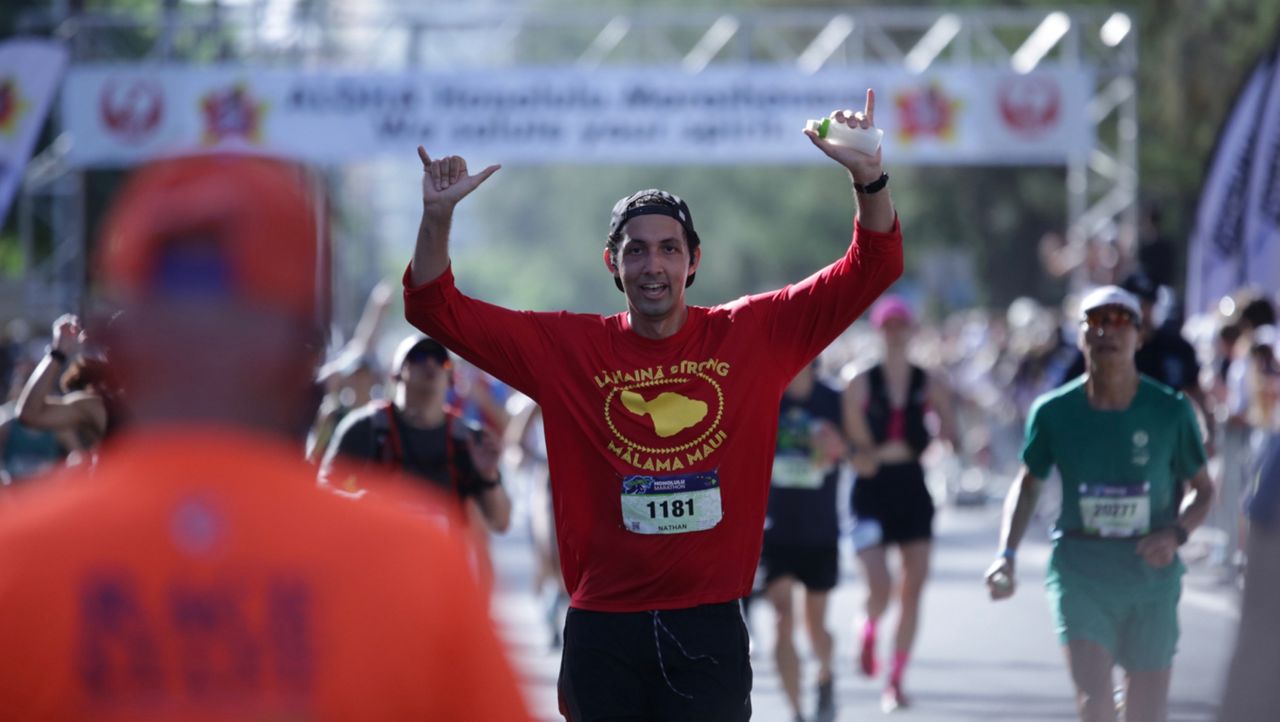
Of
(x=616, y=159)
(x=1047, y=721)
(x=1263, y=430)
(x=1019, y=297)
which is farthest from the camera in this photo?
(x=1019, y=297)

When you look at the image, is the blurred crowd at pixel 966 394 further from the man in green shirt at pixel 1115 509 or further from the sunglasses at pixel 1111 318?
the sunglasses at pixel 1111 318

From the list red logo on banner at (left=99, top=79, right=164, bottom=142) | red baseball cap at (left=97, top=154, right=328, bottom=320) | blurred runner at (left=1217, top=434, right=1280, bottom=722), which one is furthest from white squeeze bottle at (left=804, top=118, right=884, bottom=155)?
red logo on banner at (left=99, top=79, right=164, bottom=142)

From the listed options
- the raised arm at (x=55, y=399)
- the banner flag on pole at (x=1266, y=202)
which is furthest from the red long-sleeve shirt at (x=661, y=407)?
→ the banner flag on pole at (x=1266, y=202)

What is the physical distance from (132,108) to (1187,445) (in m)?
17.1

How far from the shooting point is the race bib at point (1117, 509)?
7.18 metres

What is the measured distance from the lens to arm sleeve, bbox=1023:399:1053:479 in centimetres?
738

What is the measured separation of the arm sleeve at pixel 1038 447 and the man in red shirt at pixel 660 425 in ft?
7.73

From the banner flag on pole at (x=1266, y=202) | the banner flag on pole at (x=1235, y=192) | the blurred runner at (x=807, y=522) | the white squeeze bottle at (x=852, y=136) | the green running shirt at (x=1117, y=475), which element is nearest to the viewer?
the white squeeze bottle at (x=852, y=136)

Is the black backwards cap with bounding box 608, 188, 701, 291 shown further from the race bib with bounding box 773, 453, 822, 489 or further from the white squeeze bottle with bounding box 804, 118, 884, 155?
the race bib with bounding box 773, 453, 822, 489

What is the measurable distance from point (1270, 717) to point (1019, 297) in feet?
149

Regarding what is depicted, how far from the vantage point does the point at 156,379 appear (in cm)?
218

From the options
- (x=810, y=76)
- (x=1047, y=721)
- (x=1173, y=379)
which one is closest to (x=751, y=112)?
(x=810, y=76)

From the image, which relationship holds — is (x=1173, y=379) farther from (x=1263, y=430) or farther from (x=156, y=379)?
(x=156, y=379)

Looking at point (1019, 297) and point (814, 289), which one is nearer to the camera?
point (814, 289)
